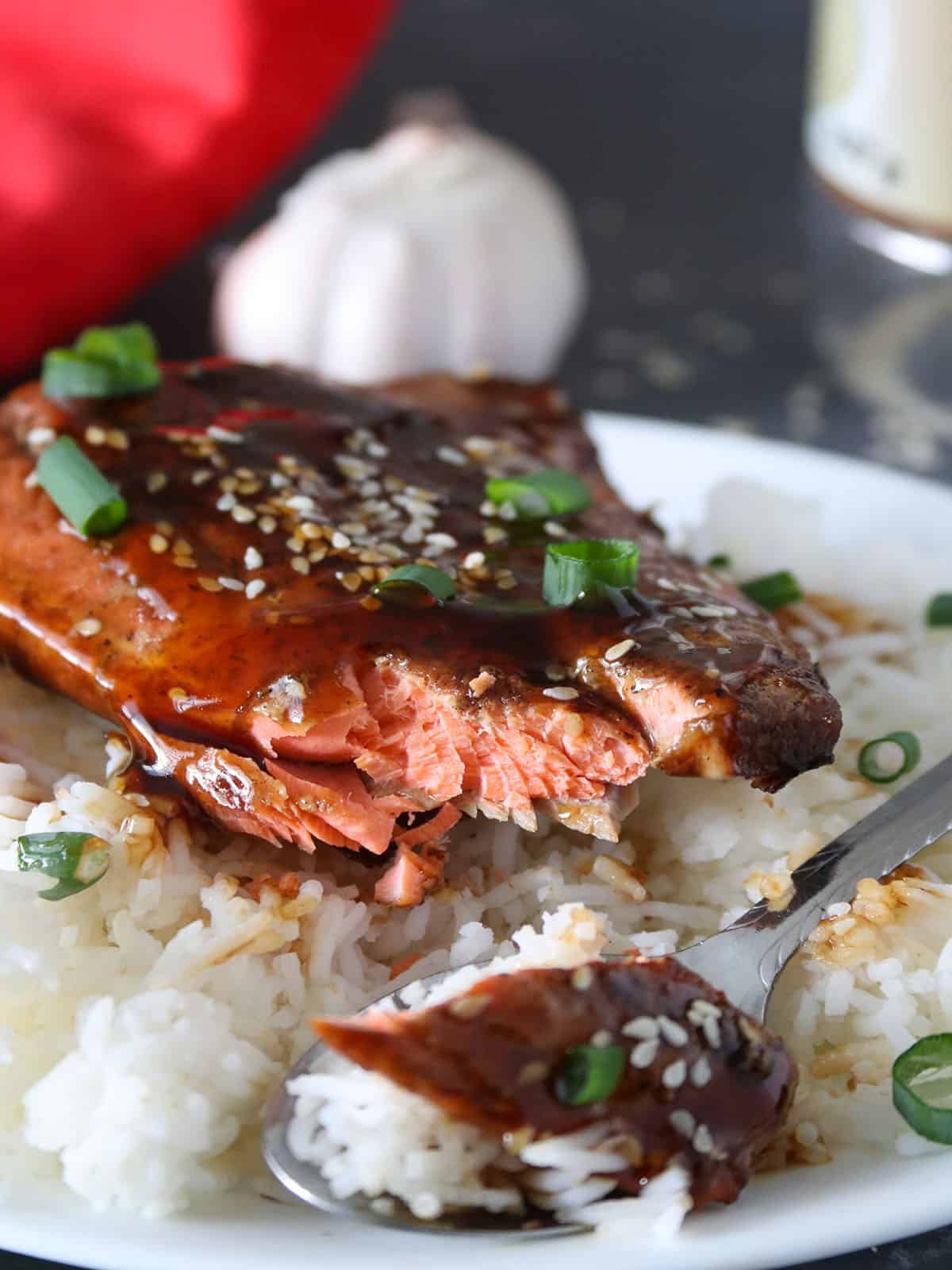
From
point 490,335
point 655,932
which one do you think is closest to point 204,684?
point 655,932

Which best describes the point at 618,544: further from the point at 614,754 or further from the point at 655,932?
the point at 655,932

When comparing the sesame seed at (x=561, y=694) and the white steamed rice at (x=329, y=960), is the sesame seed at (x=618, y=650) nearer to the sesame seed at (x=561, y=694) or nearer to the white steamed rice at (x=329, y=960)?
the sesame seed at (x=561, y=694)

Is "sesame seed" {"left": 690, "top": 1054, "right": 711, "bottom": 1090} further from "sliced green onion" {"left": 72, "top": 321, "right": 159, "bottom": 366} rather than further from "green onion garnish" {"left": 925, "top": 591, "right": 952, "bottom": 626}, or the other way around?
"sliced green onion" {"left": 72, "top": 321, "right": 159, "bottom": 366}

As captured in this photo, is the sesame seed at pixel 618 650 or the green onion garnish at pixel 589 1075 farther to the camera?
the sesame seed at pixel 618 650

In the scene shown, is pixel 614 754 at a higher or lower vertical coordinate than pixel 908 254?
higher

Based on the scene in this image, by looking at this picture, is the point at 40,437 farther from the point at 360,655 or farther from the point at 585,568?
the point at 585,568

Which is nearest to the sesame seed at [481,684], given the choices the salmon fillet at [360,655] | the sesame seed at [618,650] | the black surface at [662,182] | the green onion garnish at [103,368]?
the salmon fillet at [360,655]
